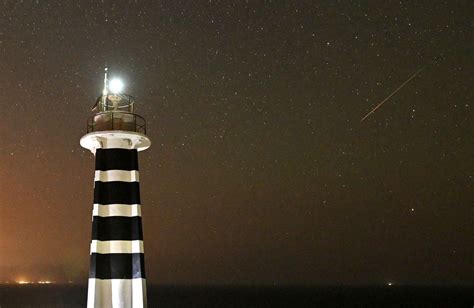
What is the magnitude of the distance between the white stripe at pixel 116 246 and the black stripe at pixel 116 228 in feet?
0.18

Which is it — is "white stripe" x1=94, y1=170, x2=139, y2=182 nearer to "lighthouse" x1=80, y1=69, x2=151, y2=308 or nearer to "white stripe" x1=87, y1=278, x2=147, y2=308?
"lighthouse" x1=80, y1=69, x2=151, y2=308

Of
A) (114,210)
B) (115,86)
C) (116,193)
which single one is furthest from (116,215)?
(115,86)

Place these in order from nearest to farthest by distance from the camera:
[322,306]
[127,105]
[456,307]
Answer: [127,105]
[456,307]
[322,306]

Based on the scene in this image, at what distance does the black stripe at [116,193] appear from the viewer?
1008 centimetres

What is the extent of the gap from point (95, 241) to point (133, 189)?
0.88m

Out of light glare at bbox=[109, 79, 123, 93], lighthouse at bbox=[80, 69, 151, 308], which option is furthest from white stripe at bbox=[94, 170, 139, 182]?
light glare at bbox=[109, 79, 123, 93]

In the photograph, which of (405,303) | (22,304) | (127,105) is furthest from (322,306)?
(127,105)

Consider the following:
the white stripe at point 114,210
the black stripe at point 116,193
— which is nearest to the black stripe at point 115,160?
the black stripe at point 116,193

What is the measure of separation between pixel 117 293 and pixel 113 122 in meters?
2.35

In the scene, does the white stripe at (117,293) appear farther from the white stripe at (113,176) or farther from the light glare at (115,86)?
the light glare at (115,86)

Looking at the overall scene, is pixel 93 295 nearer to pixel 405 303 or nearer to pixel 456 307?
pixel 456 307

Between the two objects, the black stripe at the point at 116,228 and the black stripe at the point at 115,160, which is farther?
the black stripe at the point at 115,160

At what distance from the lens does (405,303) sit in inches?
3447

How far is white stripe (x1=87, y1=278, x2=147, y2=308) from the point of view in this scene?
9797 mm
